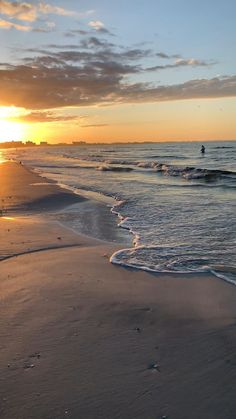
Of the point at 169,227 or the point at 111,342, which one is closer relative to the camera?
the point at 111,342

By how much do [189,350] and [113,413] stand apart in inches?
53.3

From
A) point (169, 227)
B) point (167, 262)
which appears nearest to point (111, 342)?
point (167, 262)

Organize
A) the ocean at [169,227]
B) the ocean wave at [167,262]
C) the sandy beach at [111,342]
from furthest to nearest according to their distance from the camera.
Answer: the ocean at [169,227], the ocean wave at [167,262], the sandy beach at [111,342]

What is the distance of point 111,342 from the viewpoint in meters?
4.71

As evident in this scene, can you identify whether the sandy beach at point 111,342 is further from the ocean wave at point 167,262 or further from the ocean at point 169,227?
the ocean at point 169,227

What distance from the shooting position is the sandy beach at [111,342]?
11.9 ft

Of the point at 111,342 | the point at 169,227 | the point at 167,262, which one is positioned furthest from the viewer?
the point at 169,227

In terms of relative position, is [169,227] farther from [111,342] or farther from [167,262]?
[111,342]

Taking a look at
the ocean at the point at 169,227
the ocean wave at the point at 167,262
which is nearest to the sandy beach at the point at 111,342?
the ocean wave at the point at 167,262

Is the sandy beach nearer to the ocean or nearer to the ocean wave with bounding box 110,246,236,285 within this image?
the ocean wave with bounding box 110,246,236,285

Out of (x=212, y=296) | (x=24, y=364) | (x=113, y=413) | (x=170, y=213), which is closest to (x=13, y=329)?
(x=24, y=364)

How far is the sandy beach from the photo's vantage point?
3.62 metres

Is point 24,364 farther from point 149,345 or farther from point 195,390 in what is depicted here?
point 195,390

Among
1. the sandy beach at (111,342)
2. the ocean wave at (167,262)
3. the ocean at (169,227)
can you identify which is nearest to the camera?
the sandy beach at (111,342)
